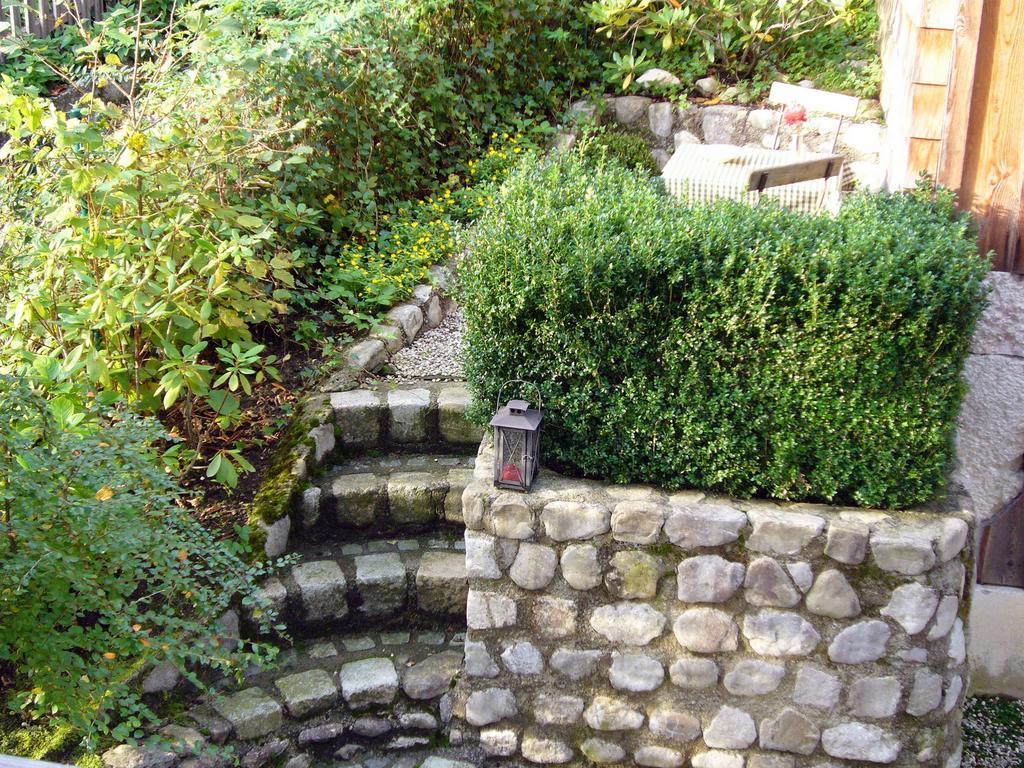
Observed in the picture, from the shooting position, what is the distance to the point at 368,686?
3.62 m

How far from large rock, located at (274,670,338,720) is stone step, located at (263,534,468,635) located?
0.26m

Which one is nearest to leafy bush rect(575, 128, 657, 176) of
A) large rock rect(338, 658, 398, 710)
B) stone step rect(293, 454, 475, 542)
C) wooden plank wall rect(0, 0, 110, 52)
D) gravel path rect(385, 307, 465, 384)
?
gravel path rect(385, 307, 465, 384)

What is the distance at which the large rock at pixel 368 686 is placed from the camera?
3611 mm

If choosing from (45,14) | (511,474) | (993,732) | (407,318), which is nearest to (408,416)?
(407,318)

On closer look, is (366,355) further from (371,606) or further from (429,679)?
(429,679)

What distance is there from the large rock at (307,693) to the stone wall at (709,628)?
55 centimetres

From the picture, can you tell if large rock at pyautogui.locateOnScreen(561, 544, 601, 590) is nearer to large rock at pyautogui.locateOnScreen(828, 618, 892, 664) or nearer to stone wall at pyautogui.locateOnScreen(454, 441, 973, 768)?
stone wall at pyautogui.locateOnScreen(454, 441, 973, 768)

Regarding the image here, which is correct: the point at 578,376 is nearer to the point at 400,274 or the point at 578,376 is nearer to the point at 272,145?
the point at 400,274

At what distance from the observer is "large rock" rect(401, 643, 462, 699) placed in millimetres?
3643

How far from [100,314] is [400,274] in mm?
1920

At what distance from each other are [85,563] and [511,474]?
150 cm

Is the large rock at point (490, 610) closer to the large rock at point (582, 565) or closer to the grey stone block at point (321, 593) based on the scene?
the large rock at point (582, 565)

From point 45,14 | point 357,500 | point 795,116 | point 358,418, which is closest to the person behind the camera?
point 357,500

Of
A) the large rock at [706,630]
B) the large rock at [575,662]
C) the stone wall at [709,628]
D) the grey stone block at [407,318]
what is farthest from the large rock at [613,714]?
the grey stone block at [407,318]
